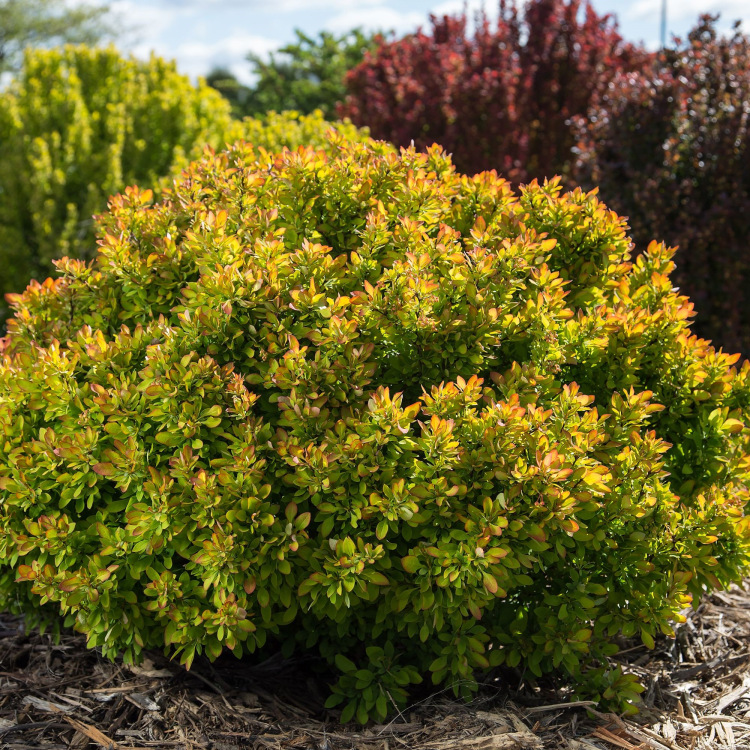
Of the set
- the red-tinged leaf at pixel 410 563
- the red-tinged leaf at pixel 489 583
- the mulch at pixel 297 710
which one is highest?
the red-tinged leaf at pixel 489 583

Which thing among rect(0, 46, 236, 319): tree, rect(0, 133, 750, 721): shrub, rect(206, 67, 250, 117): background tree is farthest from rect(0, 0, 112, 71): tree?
rect(0, 133, 750, 721): shrub

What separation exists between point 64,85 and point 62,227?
5.30ft

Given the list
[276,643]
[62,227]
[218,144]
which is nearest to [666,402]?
[276,643]

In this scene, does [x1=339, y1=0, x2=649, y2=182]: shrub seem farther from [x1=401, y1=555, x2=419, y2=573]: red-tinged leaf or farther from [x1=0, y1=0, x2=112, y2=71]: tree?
[x1=0, y1=0, x2=112, y2=71]: tree

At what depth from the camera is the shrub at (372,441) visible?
2.55 metres

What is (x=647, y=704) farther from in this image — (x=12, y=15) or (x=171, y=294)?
(x=12, y=15)

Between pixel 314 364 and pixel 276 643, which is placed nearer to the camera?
pixel 314 364

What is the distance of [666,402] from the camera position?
3.15 meters

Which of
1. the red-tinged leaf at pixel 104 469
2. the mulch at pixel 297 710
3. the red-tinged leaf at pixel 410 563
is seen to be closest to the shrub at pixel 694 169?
the mulch at pixel 297 710

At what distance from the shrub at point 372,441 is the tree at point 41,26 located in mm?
32916

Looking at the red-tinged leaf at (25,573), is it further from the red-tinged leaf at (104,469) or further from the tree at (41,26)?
the tree at (41,26)

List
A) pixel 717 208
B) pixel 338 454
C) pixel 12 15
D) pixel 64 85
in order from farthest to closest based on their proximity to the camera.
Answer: pixel 12 15 < pixel 64 85 < pixel 717 208 < pixel 338 454

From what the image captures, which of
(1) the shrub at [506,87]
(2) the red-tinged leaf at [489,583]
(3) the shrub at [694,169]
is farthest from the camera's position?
(1) the shrub at [506,87]

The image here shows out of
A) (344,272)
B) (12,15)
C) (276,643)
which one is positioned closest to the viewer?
(344,272)
